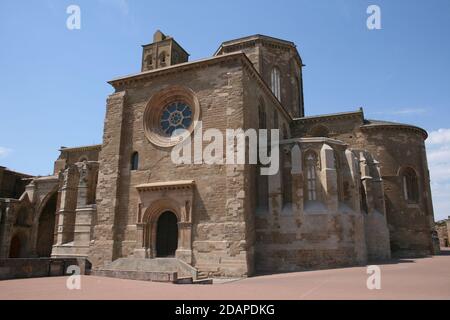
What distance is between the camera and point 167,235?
17.5 metres

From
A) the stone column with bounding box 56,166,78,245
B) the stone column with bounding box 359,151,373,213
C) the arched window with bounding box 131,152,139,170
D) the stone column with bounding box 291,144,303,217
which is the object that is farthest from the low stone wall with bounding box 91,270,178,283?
the stone column with bounding box 359,151,373,213

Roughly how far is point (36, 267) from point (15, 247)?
55.5 feet

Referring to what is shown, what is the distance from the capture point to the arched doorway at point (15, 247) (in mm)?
27766

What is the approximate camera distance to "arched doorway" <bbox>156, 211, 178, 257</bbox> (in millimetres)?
17266

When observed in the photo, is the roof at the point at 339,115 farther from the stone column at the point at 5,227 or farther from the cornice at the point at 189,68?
the stone column at the point at 5,227

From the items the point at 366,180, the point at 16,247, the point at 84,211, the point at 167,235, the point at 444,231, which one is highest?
the point at 366,180

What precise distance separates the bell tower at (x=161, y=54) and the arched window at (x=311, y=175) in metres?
10.5

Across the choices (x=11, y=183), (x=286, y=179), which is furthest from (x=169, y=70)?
(x=11, y=183)

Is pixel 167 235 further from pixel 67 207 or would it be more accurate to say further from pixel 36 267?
pixel 67 207

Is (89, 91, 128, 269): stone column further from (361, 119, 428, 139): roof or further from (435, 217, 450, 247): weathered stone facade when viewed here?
(435, 217, 450, 247): weathered stone facade

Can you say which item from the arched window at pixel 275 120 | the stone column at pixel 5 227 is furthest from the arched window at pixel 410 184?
the stone column at pixel 5 227

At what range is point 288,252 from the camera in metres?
16.7
